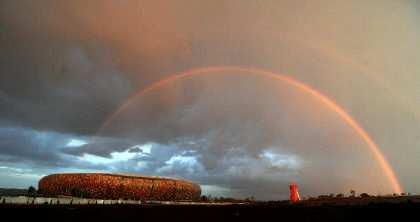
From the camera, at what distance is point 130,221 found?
30469 millimetres

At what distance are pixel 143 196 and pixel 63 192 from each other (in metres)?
39.6

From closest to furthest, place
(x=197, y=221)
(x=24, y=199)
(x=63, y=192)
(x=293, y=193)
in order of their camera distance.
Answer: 1. (x=197, y=221)
2. (x=24, y=199)
3. (x=293, y=193)
4. (x=63, y=192)

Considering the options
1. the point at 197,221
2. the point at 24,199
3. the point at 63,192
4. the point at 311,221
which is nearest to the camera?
the point at 311,221

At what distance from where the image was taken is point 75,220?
3044 centimetres

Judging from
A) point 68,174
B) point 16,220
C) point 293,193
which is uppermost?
point 68,174

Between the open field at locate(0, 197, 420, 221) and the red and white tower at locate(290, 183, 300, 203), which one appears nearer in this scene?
the open field at locate(0, 197, 420, 221)

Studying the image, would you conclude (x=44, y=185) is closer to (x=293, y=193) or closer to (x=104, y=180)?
(x=104, y=180)

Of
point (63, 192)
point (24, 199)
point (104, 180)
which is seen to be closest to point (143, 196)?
point (104, 180)

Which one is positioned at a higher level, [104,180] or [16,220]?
[104,180]

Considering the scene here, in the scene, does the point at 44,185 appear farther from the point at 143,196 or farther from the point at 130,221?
the point at 130,221

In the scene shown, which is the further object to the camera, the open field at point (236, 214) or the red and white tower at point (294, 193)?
the red and white tower at point (294, 193)

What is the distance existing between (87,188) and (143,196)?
2892cm

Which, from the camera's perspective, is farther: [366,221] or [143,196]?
[143,196]

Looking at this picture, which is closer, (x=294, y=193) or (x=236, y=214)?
(x=236, y=214)
